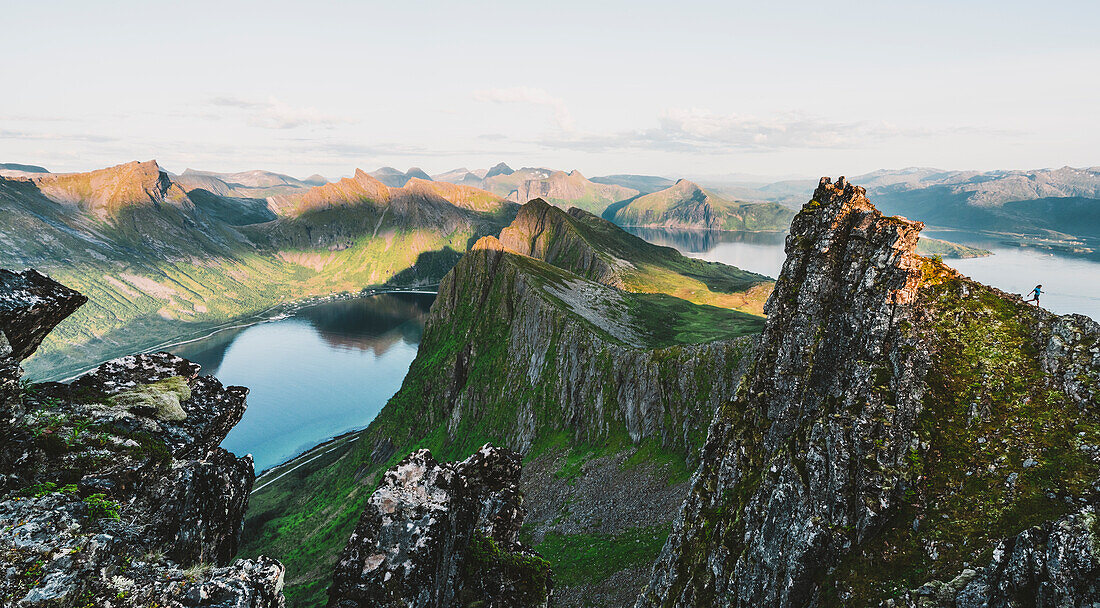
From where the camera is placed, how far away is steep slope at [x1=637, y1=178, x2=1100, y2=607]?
19.4 meters

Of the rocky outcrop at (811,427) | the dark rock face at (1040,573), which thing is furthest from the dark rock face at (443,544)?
the dark rock face at (1040,573)

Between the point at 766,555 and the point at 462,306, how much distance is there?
355 ft

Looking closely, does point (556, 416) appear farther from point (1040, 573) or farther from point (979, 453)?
point (1040, 573)

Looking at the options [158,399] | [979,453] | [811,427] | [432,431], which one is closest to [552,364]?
[432,431]

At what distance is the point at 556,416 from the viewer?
278ft

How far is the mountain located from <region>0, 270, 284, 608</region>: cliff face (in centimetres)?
4211

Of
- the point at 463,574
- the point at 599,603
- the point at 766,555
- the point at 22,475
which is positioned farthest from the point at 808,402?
the point at 22,475

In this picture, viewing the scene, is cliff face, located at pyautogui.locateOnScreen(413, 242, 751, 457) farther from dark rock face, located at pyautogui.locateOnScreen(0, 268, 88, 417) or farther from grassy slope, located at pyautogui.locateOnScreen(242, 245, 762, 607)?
dark rock face, located at pyautogui.locateOnScreen(0, 268, 88, 417)

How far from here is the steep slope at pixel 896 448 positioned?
19.4 m

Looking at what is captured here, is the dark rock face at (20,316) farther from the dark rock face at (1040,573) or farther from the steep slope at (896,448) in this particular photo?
the dark rock face at (1040,573)

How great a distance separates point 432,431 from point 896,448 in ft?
329

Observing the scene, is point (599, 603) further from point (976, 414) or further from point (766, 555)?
point (976, 414)

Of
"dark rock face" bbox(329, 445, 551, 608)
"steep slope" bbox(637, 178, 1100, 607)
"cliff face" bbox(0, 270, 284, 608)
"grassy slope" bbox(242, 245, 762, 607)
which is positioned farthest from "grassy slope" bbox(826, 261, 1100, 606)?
"grassy slope" bbox(242, 245, 762, 607)

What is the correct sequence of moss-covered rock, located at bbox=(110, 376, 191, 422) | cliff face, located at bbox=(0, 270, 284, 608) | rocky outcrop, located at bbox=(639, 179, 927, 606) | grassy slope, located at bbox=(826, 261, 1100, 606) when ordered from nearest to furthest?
cliff face, located at bbox=(0, 270, 284, 608) < moss-covered rock, located at bbox=(110, 376, 191, 422) < grassy slope, located at bbox=(826, 261, 1100, 606) < rocky outcrop, located at bbox=(639, 179, 927, 606)
